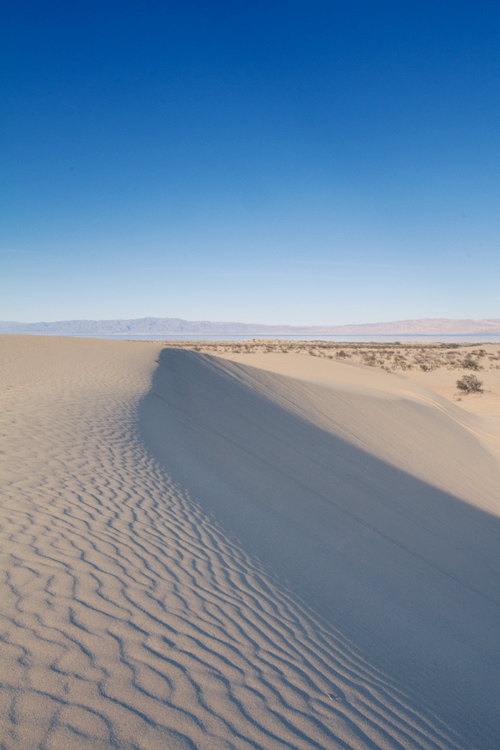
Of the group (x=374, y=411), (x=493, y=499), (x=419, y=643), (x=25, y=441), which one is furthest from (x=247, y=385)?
(x=419, y=643)

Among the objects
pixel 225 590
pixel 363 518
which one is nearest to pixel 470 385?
pixel 363 518

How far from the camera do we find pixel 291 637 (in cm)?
316

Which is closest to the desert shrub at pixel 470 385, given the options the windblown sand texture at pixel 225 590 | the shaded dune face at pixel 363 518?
the shaded dune face at pixel 363 518

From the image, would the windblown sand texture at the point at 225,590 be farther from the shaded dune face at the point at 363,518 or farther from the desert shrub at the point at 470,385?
the desert shrub at the point at 470,385

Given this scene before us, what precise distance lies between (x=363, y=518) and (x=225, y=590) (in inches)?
158

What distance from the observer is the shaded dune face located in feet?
11.6

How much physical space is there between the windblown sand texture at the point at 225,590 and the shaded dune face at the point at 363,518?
0.03 metres

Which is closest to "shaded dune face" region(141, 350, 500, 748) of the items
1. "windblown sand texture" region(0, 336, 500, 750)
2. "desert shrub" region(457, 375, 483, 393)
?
"windblown sand texture" region(0, 336, 500, 750)

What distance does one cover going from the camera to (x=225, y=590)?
3543 mm

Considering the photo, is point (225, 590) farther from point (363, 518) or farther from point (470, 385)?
point (470, 385)

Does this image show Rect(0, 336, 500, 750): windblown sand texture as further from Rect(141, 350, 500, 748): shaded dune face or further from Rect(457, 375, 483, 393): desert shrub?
Rect(457, 375, 483, 393): desert shrub

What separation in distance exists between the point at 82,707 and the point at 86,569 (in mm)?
1274

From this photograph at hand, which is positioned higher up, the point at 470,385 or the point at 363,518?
the point at 363,518

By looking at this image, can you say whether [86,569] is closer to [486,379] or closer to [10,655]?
[10,655]
